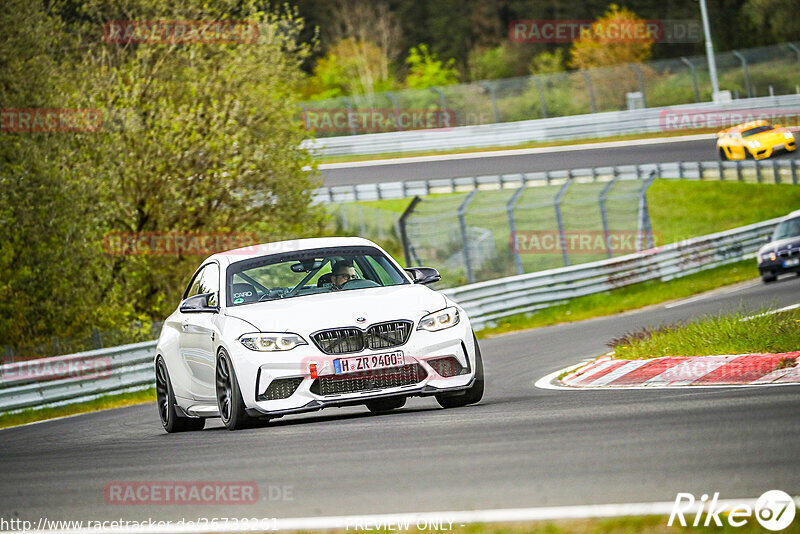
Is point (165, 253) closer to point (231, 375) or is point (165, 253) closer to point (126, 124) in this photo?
point (126, 124)

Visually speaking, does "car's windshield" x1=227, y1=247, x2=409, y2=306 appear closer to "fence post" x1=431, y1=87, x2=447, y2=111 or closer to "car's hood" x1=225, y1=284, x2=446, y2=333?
"car's hood" x1=225, y1=284, x2=446, y2=333

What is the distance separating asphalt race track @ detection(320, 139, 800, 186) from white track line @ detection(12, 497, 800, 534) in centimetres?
3937

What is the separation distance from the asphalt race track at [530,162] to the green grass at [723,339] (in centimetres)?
3112

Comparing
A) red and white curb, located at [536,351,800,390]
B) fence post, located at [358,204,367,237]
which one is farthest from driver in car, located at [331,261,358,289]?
fence post, located at [358,204,367,237]

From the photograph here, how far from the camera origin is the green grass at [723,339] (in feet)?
37.6

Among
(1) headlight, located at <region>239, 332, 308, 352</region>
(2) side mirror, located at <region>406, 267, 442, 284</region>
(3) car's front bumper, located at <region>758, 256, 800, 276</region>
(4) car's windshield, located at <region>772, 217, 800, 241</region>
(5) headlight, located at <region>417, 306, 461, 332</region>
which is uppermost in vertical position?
(2) side mirror, located at <region>406, 267, 442, 284</region>

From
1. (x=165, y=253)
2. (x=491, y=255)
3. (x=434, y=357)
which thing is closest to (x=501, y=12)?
(x=491, y=255)

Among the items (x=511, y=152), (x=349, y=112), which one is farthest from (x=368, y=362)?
(x=349, y=112)

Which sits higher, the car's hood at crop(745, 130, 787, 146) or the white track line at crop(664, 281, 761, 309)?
the car's hood at crop(745, 130, 787, 146)

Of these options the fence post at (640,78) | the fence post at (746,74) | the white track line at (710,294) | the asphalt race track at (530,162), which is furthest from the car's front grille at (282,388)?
the fence post at (746,74)

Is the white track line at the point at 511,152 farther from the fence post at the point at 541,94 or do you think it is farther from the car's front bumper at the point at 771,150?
the car's front bumper at the point at 771,150

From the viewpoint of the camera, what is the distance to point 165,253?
2684cm

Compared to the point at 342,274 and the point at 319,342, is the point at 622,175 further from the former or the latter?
the point at 319,342

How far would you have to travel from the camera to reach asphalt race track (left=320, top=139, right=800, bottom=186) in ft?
147
